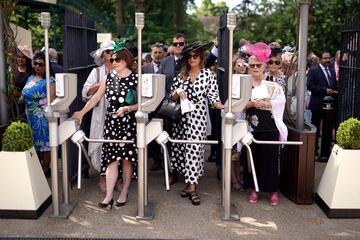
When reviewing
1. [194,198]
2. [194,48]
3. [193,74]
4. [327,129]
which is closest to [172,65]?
[193,74]

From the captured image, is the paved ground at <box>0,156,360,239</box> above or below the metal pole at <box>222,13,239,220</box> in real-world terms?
below

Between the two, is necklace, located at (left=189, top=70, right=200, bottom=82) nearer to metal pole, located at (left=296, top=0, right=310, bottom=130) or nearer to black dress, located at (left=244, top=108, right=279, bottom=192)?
black dress, located at (left=244, top=108, right=279, bottom=192)

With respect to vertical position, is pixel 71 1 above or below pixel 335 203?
above

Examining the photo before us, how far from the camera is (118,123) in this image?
480 centimetres

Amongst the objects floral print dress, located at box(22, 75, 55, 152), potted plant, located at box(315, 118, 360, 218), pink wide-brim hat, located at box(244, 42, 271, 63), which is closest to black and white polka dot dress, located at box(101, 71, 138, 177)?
floral print dress, located at box(22, 75, 55, 152)

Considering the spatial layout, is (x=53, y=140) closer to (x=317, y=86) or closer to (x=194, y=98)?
(x=194, y=98)

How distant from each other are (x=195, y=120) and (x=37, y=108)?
6.31 ft

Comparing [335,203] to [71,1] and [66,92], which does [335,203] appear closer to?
[66,92]

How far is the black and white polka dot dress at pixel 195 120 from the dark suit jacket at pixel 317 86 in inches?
105

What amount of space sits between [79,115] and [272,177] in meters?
2.10

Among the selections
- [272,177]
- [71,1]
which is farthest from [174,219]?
[71,1]

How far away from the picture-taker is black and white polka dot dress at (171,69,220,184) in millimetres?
4938

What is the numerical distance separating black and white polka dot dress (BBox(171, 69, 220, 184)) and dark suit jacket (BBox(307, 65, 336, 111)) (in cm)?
266

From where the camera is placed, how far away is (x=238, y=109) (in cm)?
435
